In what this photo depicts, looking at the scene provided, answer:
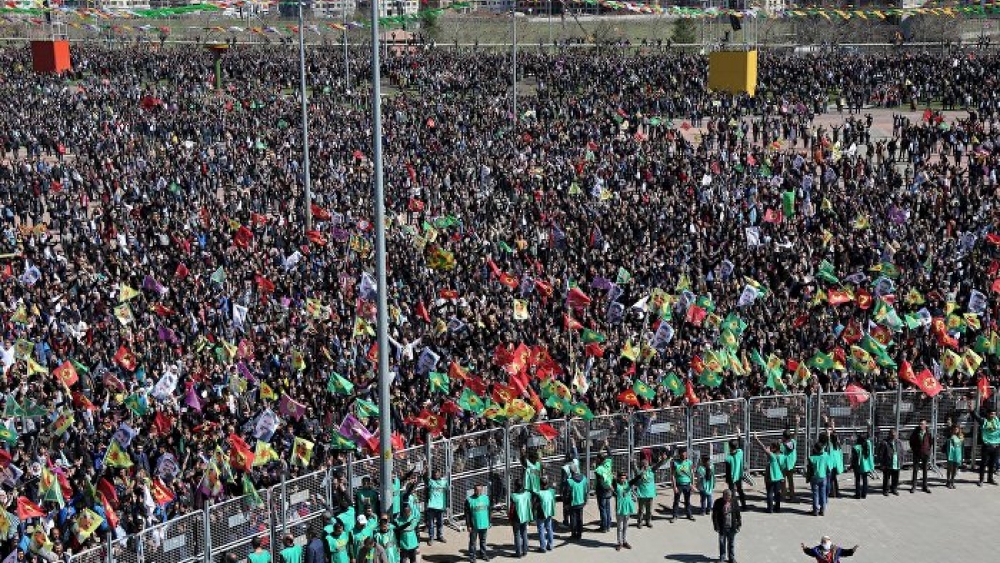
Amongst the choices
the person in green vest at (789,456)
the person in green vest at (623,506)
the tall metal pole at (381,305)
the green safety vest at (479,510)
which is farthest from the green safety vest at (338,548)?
the person in green vest at (789,456)

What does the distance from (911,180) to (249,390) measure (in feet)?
79.7

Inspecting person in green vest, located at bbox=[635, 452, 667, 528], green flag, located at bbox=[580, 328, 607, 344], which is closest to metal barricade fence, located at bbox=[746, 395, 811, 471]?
person in green vest, located at bbox=[635, 452, 667, 528]

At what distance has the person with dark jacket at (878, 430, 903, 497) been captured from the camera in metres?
20.6

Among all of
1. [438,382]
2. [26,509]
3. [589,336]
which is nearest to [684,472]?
[438,382]

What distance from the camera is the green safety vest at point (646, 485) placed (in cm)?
1942

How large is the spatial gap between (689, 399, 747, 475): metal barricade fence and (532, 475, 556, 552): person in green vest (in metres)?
2.76

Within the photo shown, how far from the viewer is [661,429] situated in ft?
68.0

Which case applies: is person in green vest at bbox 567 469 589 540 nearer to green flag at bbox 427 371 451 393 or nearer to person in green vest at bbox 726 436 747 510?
person in green vest at bbox 726 436 747 510

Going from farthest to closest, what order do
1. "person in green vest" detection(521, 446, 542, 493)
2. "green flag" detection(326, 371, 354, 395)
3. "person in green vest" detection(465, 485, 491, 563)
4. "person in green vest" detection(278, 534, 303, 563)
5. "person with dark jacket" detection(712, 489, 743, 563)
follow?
"green flag" detection(326, 371, 354, 395) < "person in green vest" detection(521, 446, 542, 493) < "person in green vest" detection(465, 485, 491, 563) < "person with dark jacket" detection(712, 489, 743, 563) < "person in green vest" detection(278, 534, 303, 563)

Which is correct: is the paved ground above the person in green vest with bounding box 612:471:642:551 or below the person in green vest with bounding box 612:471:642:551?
below

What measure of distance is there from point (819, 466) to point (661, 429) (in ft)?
7.55

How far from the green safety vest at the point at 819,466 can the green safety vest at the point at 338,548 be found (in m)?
6.69

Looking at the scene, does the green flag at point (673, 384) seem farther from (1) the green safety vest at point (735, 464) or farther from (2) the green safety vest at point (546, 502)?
(2) the green safety vest at point (546, 502)

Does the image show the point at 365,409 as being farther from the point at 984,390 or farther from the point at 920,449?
the point at 984,390
